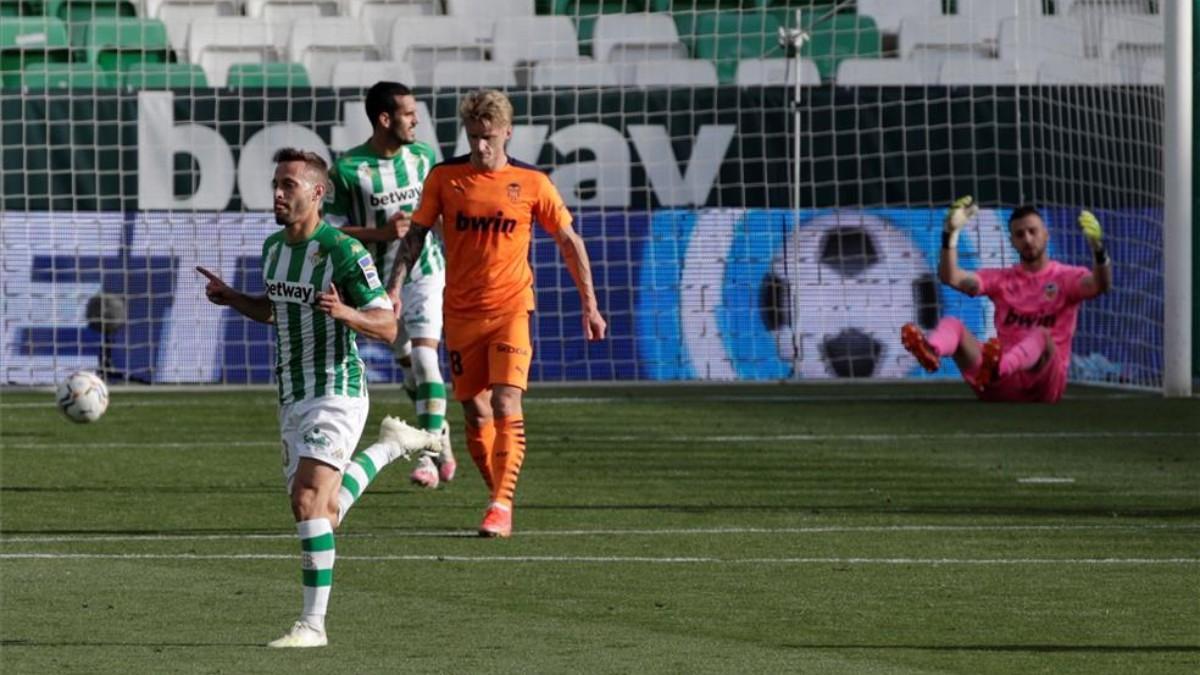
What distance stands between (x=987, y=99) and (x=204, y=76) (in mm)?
6439

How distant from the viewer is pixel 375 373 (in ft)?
55.9

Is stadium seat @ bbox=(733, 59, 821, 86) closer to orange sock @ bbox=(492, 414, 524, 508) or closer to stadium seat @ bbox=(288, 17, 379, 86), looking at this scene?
stadium seat @ bbox=(288, 17, 379, 86)

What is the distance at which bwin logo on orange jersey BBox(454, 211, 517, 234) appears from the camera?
926cm

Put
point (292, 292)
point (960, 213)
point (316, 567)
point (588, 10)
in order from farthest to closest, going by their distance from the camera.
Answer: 1. point (588, 10)
2. point (960, 213)
3. point (292, 292)
4. point (316, 567)

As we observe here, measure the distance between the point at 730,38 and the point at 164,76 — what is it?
4869 mm

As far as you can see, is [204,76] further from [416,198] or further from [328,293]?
[328,293]

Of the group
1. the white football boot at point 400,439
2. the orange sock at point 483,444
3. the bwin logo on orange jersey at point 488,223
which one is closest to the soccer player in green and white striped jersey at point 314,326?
the white football boot at point 400,439

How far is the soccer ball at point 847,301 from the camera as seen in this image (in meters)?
17.4

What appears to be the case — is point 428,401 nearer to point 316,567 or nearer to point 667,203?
point 316,567

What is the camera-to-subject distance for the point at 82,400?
41.5 ft

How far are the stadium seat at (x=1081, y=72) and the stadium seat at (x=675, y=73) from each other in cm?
272

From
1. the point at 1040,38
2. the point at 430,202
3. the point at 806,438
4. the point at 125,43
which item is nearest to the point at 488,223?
the point at 430,202

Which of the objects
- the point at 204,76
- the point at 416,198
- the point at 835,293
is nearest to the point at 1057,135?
the point at 835,293

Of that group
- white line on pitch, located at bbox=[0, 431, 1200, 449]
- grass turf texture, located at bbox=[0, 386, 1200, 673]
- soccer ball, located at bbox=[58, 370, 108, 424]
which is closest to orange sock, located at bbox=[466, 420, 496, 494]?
grass turf texture, located at bbox=[0, 386, 1200, 673]
